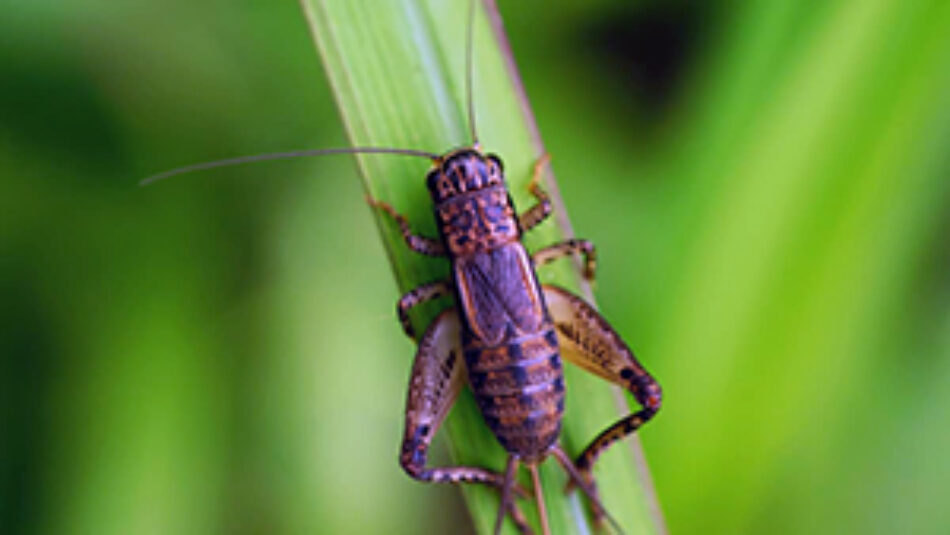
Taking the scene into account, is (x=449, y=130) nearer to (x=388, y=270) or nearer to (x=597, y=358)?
(x=388, y=270)

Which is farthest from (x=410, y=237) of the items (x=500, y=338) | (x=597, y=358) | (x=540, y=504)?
(x=540, y=504)

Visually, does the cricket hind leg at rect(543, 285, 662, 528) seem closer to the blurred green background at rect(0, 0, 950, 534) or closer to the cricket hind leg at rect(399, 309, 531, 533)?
the blurred green background at rect(0, 0, 950, 534)

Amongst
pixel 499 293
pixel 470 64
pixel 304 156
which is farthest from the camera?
pixel 304 156

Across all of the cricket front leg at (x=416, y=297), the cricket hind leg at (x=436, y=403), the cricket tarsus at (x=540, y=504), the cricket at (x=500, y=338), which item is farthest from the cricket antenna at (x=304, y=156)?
the cricket tarsus at (x=540, y=504)

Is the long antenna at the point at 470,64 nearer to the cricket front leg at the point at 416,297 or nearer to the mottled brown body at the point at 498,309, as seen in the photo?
the mottled brown body at the point at 498,309

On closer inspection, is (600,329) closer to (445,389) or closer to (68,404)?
(445,389)

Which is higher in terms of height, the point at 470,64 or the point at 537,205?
the point at 470,64
